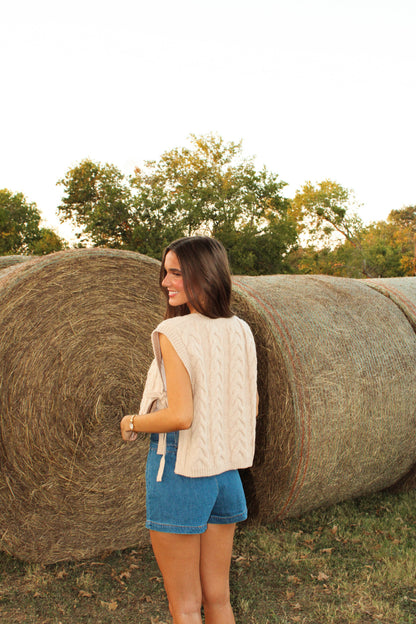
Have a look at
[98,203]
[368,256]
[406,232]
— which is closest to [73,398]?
[98,203]

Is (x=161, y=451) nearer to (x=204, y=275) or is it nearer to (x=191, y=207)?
(x=204, y=275)

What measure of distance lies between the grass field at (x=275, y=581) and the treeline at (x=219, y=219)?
101 ft

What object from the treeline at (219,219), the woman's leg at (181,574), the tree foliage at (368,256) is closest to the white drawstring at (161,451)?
the woman's leg at (181,574)

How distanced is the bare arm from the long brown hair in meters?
0.22

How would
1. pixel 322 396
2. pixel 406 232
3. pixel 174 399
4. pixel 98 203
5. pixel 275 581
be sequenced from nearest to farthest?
pixel 174 399
pixel 275 581
pixel 322 396
pixel 98 203
pixel 406 232

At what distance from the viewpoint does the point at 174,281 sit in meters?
2.48

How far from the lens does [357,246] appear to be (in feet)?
187

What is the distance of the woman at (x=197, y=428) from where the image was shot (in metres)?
2.33

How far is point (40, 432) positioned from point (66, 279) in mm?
1060

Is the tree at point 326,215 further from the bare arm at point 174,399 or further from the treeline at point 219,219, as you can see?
the bare arm at point 174,399

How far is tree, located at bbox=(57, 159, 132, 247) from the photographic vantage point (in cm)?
3953

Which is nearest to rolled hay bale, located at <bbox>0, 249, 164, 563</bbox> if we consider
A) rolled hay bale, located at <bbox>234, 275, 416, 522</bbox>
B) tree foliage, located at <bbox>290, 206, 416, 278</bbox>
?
rolled hay bale, located at <bbox>234, 275, 416, 522</bbox>

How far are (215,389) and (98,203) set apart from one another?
41.2 meters

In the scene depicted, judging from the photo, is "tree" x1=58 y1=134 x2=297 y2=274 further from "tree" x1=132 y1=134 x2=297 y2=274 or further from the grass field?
the grass field
